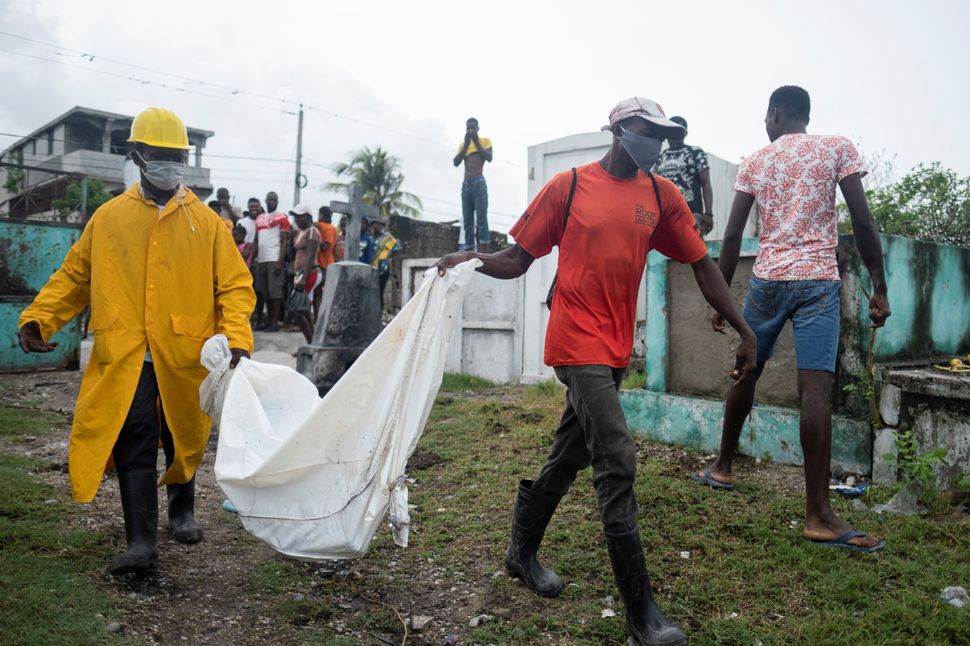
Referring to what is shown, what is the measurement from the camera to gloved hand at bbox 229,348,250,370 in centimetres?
322

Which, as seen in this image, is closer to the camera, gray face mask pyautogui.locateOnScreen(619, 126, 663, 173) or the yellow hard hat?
gray face mask pyautogui.locateOnScreen(619, 126, 663, 173)

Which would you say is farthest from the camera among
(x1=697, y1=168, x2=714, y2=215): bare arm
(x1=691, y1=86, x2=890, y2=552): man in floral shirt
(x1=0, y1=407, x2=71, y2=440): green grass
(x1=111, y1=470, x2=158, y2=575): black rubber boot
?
(x1=697, y1=168, x2=714, y2=215): bare arm

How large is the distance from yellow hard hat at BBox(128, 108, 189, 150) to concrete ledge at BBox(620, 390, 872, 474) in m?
3.56

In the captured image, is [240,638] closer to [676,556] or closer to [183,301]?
[183,301]

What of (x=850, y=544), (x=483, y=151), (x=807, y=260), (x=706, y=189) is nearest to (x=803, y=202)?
(x=807, y=260)

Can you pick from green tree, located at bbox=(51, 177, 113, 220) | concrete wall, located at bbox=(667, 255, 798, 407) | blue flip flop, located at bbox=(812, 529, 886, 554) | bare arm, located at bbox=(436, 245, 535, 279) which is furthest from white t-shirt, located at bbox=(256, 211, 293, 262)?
green tree, located at bbox=(51, 177, 113, 220)

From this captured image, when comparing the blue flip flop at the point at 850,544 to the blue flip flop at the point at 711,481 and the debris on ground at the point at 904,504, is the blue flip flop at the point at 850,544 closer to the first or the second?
the debris on ground at the point at 904,504

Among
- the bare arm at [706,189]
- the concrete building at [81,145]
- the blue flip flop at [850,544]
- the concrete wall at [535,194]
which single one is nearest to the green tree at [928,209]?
the concrete wall at [535,194]

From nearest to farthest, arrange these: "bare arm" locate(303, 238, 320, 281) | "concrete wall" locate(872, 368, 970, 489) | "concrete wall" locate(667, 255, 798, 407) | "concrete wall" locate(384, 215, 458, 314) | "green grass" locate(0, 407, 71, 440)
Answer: "concrete wall" locate(872, 368, 970, 489) → "concrete wall" locate(667, 255, 798, 407) → "green grass" locate(0, 407, 71, 440) → "bare arm" locate(303, 238, 320, 281) → "concrete wall" locate(384, 215, 458, 314)

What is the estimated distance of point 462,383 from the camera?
354 inches

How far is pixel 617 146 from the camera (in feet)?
9.65

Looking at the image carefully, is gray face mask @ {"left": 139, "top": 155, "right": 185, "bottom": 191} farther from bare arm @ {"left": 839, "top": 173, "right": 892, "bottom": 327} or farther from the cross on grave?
the cross on grave

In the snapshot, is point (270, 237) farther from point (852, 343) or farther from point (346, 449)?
point (346, 449)

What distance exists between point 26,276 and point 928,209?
Answer: 1111cm
